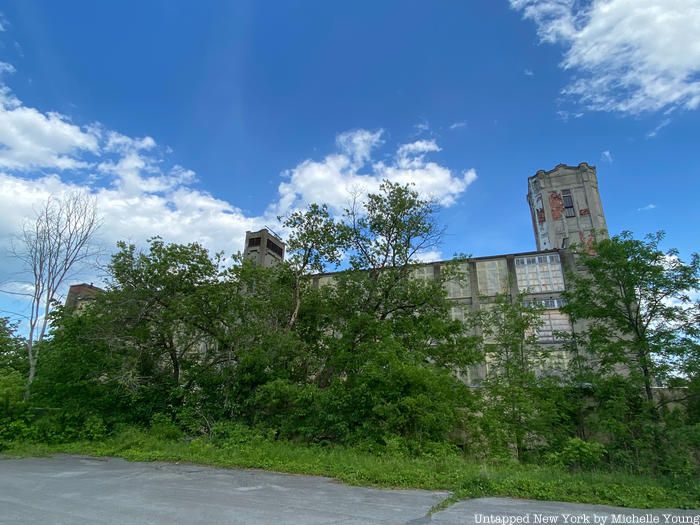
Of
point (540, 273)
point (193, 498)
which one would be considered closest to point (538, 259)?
point (540, 273)

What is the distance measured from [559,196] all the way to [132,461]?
51.1 metres

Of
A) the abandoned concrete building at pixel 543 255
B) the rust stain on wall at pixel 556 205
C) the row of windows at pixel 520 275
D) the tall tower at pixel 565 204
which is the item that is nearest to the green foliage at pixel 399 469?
the abandoned concrete building at pixel 543 255

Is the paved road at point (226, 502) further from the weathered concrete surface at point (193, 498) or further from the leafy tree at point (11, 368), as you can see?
the leafy tree at point (11, 368)

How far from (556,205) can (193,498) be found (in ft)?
168

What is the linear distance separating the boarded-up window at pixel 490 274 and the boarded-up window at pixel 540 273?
128 cm

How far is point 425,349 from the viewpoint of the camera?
48.5 feet

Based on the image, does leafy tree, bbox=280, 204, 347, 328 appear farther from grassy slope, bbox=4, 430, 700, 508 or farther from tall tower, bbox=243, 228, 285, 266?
tall tower, bbox=243, 228, 285, 266

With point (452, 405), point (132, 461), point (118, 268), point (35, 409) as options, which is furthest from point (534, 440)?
point (35, 409)

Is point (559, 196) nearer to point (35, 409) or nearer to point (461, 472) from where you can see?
point (461, 472)

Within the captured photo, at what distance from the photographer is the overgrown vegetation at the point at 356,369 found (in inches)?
447

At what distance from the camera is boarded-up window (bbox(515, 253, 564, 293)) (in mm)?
34656

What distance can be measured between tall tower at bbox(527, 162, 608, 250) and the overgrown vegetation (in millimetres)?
35522

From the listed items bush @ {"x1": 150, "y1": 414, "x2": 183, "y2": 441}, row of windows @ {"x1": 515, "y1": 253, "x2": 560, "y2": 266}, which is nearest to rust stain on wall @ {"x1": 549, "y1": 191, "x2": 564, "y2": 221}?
row of windows @ {"x1": 515, "y1": 253, "x2": 560, "y2": 266}

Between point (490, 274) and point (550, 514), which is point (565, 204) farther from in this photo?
point (550, 514)
